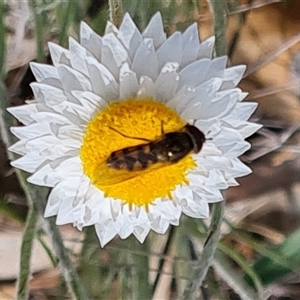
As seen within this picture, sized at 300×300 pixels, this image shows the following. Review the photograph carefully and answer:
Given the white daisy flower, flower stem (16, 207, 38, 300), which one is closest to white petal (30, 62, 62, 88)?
the white daisy flower

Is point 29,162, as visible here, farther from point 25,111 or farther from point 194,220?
point 194,220

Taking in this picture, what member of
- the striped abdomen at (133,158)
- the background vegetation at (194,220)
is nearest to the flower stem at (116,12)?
the background vegetation at (194,220)

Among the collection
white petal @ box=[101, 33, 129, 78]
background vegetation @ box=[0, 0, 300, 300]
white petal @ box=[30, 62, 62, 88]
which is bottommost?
background vegetation @ box=[0, 0, 300, 300]

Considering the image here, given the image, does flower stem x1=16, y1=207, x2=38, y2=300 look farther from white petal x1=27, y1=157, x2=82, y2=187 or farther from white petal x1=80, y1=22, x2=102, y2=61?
white petal x1=80, y1=22, x2=102, y2=61

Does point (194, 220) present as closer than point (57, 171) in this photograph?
No

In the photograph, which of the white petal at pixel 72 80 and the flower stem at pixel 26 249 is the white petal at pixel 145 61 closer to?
the white petal at pixel 72 80

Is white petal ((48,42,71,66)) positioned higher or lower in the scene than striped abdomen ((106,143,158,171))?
higher

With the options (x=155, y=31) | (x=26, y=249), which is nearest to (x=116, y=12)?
(x=155, y=31)
